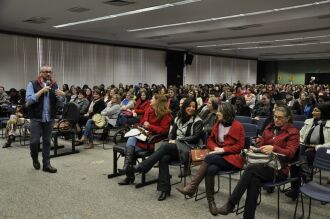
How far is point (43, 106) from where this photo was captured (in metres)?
4.68

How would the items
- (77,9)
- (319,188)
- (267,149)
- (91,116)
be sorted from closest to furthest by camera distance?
(319,188) → (267,149) → (91,116) → (77,9)

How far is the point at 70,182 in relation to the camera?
Answer: 176 inches

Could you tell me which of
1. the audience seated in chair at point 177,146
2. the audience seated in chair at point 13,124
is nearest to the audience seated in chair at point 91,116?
the audience seated in chair at point 13,124

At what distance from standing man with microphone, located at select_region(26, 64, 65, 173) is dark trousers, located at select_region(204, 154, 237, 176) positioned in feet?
8.08

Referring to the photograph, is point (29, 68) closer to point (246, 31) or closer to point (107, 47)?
point (107, 47)

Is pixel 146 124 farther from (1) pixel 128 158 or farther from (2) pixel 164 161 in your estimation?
(2) pixel 164 161

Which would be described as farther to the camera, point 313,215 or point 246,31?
point 246,31

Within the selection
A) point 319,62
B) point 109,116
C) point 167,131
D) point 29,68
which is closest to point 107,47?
point 29,68

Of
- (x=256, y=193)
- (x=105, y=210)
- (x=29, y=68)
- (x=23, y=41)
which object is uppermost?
(x=23, y=41)

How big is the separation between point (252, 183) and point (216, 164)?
49cm

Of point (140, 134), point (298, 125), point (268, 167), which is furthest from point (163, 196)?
point (298, 125)

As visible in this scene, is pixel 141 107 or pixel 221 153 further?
pixel 141 107

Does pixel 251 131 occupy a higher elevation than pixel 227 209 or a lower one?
higher

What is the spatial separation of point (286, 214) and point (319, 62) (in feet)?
76.2
